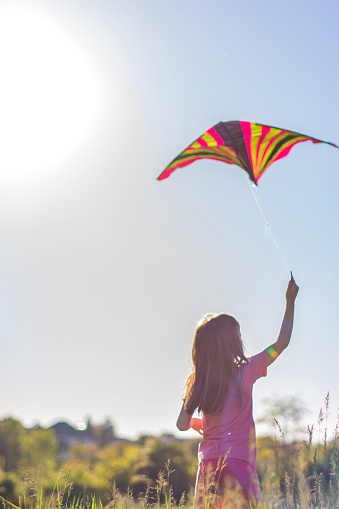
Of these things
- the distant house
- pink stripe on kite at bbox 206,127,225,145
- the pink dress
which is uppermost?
pink stripe on kite at bbox 206,127,225,145

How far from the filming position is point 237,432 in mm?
2701

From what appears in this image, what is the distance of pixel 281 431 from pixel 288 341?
1.85ft

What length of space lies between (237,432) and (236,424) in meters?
0.04

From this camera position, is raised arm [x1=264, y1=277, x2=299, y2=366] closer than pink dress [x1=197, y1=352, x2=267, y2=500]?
No

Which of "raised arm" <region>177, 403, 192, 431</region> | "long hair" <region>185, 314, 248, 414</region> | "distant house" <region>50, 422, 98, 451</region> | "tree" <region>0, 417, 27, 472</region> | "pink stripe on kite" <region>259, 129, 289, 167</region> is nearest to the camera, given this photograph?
"long hair" <region>185, 314, 248, 414</region>

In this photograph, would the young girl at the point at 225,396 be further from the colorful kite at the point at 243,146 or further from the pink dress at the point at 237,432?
the colorful kite at the point at 243,146

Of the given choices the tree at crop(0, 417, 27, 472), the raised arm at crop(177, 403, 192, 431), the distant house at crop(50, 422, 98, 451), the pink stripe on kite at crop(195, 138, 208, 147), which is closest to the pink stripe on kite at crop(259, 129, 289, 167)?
the pink stripe on kite at crop(195, 138, 208, 147)

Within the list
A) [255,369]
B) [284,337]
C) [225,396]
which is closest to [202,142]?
[284,337]

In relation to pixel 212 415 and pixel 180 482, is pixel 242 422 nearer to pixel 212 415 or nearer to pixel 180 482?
pixel 212 415

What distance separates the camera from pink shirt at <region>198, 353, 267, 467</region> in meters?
2.64

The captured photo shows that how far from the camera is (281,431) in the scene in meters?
2.49

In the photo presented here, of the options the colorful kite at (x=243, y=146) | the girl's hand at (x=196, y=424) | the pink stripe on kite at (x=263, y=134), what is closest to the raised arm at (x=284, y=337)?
the girl's hand at (x=196, y=424)

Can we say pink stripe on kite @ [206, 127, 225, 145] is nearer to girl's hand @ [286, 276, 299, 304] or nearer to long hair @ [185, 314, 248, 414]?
girl's hand @ [286, 276, 299, 304]

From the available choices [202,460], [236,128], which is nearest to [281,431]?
[202,460]
